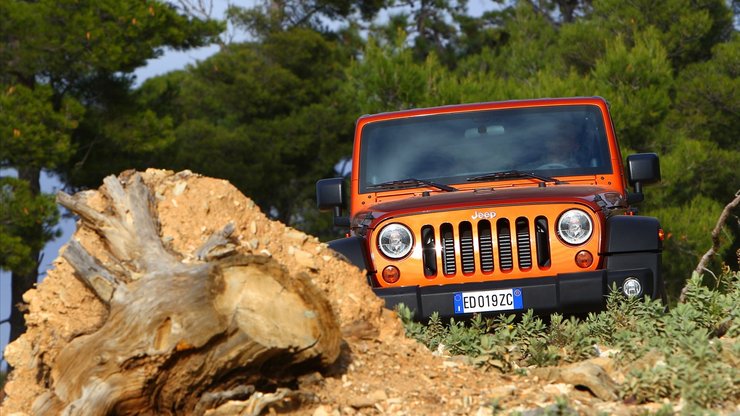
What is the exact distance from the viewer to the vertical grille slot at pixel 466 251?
724 centimetres

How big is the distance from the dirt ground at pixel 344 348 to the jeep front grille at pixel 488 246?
1423 millimetres

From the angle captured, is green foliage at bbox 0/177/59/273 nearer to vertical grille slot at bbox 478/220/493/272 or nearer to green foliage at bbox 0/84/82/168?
green foliage at bbox 0/84/82/168

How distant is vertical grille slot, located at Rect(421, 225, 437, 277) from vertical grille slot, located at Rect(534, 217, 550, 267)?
0.60 metres

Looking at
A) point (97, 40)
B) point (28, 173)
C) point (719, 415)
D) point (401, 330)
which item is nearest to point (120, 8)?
point (97, 40)

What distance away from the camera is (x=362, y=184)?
27.6 feet

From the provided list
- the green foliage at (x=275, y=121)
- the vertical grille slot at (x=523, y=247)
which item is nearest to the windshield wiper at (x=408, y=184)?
the vertical grille slot at (x=523, y=247)

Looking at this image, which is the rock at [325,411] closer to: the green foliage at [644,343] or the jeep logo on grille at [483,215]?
the green foliage at [644,343]

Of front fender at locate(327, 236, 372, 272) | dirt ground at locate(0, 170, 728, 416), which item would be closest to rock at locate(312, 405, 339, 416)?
dirt ground at locate(0, 170, 728, 416)

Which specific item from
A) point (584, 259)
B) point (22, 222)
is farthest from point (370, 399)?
point (22, 222)

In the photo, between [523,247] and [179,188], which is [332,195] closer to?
[523,247]

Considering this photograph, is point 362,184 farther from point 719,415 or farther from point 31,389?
point 719,415

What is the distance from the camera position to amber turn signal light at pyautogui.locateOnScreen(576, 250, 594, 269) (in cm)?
715

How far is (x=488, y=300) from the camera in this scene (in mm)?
6973

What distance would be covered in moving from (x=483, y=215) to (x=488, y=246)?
201 millimetres
